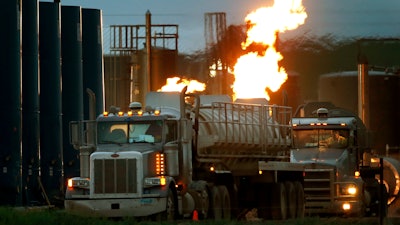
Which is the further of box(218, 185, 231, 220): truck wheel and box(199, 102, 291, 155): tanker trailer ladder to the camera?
box(218, 185, 231, 220): truck wheel

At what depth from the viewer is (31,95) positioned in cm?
4947

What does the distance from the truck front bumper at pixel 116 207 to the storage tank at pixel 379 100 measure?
39.9 metres

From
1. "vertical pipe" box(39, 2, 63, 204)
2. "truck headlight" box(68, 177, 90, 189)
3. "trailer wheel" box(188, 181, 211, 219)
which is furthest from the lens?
"vertical pipe" box(39, 2, 63, 204)

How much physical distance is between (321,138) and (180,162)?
10533 mm

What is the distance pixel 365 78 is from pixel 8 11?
916 inches

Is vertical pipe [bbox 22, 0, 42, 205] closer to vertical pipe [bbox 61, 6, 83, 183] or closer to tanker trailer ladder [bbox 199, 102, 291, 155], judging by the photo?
vertical pipe [bbox 61, 6, 83, 183]

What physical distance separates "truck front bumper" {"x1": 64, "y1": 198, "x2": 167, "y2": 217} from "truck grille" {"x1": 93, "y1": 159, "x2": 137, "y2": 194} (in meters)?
0.28

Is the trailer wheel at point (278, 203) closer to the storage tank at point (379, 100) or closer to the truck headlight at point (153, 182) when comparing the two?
the truck headlight at point (153, 182)

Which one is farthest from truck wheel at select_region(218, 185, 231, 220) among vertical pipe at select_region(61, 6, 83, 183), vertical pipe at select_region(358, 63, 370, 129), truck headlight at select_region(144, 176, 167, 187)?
vertical pipe at select_region(358, 63, 370, 129)

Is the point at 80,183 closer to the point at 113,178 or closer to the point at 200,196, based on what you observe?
the point at 113,178

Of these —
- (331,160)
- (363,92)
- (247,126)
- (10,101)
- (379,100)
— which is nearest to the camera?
(247,126)

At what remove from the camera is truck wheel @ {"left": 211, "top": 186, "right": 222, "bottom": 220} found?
3438cm

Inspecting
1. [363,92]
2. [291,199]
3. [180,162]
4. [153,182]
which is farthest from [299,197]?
[363,92]

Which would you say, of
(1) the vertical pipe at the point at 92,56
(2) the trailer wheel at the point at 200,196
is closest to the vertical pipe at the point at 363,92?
(1) the vertical pipe at the point at 92,56
